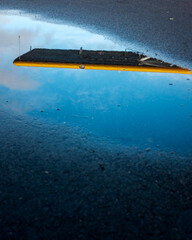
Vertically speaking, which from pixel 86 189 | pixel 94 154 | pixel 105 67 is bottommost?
pixel 86 189

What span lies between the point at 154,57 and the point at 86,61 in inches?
53.5

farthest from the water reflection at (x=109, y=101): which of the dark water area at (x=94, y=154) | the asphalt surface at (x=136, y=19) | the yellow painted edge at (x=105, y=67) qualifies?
the asphalt surface at (x=136, y=19)

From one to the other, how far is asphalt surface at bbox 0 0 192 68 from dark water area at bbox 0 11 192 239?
58.5 inches

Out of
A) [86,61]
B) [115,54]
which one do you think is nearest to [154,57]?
[115,54]

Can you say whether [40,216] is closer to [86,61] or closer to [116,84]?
[116,84]

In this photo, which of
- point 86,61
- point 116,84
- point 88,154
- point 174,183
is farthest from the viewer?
point 86,61

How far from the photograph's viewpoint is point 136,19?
746 cm

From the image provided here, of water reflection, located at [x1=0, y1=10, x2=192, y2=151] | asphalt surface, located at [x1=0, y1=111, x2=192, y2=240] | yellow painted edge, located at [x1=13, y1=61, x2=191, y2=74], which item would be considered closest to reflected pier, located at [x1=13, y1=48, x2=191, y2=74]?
yellow painted edge, located at [x1=13, y1=61, x2=191, y2=74]

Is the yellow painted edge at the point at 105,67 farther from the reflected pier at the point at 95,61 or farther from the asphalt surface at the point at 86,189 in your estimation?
the asphalt surface at the point at 86,189

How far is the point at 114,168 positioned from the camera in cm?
216

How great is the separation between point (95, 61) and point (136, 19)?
12.3 ft

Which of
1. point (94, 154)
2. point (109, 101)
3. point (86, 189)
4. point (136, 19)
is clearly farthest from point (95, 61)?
point (136, 19)

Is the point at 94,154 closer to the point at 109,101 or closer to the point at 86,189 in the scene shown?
the point at 86,189

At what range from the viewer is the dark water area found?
5.50 feet
